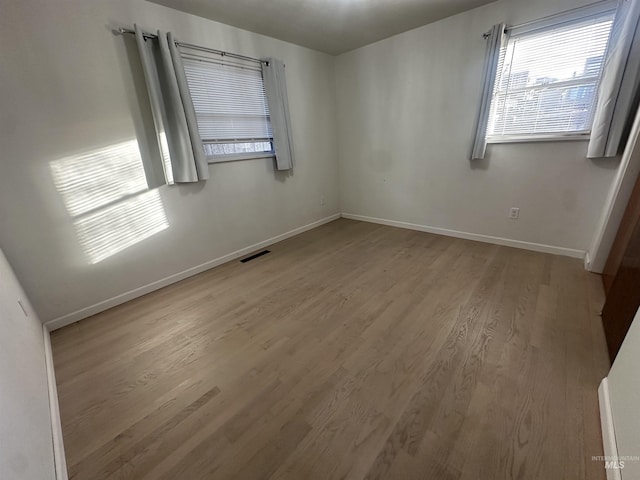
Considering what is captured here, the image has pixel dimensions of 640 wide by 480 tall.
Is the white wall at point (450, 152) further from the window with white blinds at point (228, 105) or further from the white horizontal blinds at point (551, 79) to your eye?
the window with white blinds at point (228, 105)

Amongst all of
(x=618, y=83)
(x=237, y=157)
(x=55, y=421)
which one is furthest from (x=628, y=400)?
(x=237, y=157)

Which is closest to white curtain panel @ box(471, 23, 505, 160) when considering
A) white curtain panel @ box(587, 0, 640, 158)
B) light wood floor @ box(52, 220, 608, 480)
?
white curtain panel @ box(587, 0, 640, 158)

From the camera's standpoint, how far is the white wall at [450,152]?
8.12 ft

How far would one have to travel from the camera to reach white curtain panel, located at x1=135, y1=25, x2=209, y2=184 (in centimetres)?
209

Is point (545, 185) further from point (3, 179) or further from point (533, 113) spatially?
point (3, 179)

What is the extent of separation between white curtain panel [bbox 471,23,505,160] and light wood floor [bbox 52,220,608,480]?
1.30 meters

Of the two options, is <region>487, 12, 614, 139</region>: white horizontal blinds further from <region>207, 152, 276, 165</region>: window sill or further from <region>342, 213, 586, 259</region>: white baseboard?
<region>207, 152, 276, 165</region>: window sill

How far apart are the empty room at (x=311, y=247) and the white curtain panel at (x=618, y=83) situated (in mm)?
16

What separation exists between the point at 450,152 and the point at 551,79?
988 mm

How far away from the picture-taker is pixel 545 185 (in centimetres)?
260

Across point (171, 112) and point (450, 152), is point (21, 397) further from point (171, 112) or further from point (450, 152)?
point (450, 152)

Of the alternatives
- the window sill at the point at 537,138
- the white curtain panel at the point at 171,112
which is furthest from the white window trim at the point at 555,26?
the white curtain panel at the point at 171,112

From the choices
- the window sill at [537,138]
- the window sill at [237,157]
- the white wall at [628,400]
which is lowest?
the white wall at [628,400]

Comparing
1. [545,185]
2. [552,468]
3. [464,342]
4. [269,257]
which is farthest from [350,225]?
[552,468]
